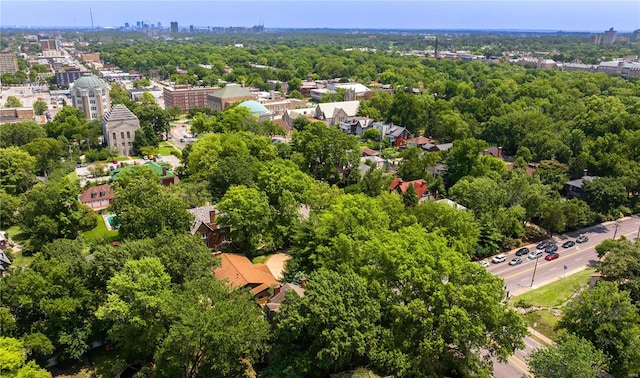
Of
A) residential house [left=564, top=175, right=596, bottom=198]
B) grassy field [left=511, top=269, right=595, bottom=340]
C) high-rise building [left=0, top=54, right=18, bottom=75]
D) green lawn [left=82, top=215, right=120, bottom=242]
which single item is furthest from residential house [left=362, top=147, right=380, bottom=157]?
high-rise building [left=0, top=54, right=18, bottom=75]

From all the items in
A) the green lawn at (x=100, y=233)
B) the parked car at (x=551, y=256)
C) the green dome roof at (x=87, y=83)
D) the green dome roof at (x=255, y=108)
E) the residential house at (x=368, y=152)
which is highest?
the green dome roof at (x=87, y=83)

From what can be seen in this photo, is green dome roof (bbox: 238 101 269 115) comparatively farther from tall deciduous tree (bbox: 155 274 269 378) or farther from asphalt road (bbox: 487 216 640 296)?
tall deciduous tree (bbox: 155 274 269 378)

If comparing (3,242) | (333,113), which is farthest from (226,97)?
(3,242)

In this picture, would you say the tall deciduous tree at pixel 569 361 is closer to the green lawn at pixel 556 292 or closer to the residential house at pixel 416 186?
the green lawn at pixel 556 292

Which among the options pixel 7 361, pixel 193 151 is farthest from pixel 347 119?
pixel 7 361

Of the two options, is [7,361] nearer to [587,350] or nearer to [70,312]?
[70,312]

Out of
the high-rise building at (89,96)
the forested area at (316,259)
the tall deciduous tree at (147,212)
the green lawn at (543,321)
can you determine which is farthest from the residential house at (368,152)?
the high-rise building at (89,96)
